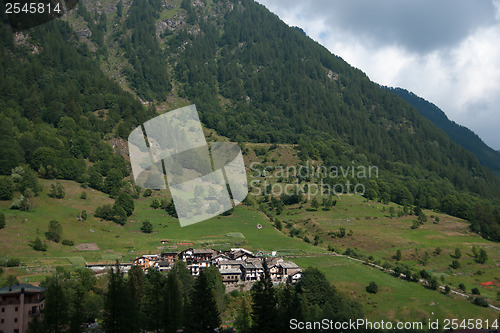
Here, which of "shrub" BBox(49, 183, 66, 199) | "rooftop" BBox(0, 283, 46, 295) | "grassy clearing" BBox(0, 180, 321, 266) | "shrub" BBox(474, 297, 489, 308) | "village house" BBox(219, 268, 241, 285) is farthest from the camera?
"shrub" BBox(49, 183, 66, 199)

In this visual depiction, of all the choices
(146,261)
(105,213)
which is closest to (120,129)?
(105,213)

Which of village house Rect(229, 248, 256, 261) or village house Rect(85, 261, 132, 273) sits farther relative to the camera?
village house Rect(229, 248, 256, 261)

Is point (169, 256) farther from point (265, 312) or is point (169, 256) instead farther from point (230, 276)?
point (265, 312)

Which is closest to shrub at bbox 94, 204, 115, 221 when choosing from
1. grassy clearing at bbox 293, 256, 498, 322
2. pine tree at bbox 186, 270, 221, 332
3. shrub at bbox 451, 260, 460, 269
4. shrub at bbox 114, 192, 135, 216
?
shrub at bbox 114, 192, 135, 216

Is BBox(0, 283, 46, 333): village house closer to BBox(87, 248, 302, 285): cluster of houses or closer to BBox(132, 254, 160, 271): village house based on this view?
BBox(87, 248, 302, 285): cluster of houses

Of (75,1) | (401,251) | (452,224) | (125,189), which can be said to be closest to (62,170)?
(125,189)

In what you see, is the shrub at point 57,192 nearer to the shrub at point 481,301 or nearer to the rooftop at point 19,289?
the rooftop at point 19,289
